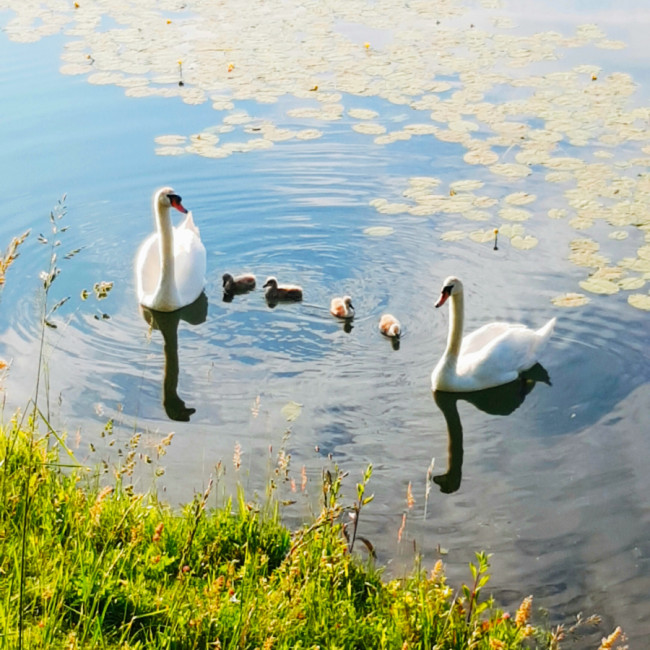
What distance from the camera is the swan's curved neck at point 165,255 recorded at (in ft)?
28.3

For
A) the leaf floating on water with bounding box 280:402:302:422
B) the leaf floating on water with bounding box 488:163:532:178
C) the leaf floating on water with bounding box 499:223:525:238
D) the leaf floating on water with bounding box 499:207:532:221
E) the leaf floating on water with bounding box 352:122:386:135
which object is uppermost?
the leaf floating on water with bounding box 352:122:386:135

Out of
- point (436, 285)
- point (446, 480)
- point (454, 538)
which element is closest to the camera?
point (454, 538)

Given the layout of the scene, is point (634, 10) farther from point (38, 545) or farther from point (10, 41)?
point (38, 545)

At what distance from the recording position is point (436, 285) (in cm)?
870

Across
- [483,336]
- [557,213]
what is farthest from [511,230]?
[483,336]

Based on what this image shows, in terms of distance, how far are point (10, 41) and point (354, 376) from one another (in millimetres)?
11070

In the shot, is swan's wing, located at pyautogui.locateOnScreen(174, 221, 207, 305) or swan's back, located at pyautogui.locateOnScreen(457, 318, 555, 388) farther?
swan's wing, located at pyautogui.locateOnScreen(174, 221, 207, 305)

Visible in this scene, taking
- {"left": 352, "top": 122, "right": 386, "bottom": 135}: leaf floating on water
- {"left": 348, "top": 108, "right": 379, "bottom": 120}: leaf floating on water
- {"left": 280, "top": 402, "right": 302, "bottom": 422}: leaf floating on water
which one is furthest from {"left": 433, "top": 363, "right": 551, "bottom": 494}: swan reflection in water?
{"left": 348, "top": 108, "right": 379, "bottom": 120}: leaf floating on water

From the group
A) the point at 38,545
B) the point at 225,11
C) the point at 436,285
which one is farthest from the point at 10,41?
the point at 38,545

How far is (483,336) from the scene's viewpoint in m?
7.69

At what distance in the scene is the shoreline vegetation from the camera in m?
3.58

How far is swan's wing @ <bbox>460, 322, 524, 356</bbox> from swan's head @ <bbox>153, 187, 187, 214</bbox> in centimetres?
280

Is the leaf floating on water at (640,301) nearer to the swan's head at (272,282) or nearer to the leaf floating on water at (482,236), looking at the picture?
the leaf floating on water at (482,236)

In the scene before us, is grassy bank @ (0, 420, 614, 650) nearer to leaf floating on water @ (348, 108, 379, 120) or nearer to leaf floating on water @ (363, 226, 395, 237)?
leaf floating on water @ (363, 226, 395, 237)
